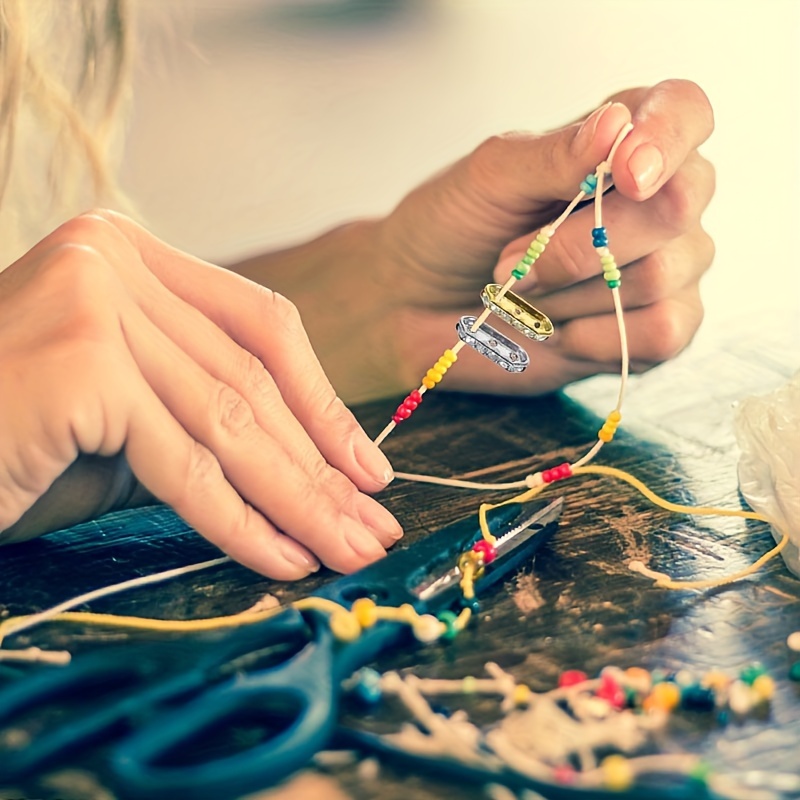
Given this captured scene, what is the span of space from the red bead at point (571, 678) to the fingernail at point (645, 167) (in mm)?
358

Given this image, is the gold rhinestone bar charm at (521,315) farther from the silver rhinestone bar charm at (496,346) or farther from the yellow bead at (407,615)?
the yellow bead at (407,615)

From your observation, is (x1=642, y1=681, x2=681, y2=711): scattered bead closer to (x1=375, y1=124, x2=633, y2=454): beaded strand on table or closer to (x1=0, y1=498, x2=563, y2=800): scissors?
(x1=0, y1=498, x2=563, y2=800): scissors

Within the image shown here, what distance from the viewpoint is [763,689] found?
0.50 meters

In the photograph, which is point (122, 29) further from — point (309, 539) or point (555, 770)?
point (555, 770)

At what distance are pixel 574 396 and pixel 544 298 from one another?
0.32 feet

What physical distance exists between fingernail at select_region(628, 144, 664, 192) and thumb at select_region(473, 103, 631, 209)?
31mm

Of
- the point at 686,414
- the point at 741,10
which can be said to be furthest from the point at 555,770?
the point at 741,10

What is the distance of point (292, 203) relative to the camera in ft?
4.07

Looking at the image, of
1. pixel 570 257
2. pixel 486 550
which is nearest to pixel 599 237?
pixel 570 257

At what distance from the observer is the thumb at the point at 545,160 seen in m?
0.76

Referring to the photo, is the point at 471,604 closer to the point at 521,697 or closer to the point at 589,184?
the point at 521,697

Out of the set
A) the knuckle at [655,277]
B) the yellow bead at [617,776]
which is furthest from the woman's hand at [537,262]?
the yellow bead at [617,776]

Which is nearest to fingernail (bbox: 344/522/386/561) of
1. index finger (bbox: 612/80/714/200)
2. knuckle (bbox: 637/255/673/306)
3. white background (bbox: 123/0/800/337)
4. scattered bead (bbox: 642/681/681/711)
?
scattered bead (bbox: 642/681/681/711)

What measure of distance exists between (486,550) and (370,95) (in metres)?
0.81
